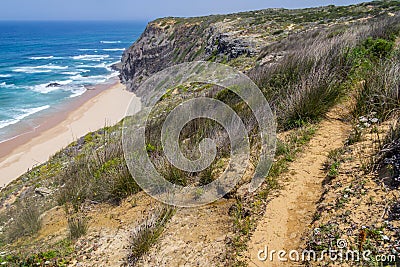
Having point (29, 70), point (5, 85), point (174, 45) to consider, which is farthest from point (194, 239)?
point (29, 70)

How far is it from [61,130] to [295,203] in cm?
2274

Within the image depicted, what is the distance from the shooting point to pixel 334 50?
7020 mm

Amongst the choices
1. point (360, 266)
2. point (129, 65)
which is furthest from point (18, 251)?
point (129, 65)

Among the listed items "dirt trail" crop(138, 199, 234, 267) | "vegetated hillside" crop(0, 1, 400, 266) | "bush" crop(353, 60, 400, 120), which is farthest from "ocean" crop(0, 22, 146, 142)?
"bush" crop(353, 60, 400, 120)

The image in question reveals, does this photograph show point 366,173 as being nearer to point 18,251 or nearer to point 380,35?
point 18,251

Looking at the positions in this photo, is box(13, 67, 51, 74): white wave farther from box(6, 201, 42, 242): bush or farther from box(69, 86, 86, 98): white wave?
box(6, 201, 42, 242): bush

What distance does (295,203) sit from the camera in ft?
11.2

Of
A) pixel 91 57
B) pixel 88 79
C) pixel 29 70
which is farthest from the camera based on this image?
pixel 91 57

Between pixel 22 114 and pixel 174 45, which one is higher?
pixel 174 45

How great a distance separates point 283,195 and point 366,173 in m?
0.91

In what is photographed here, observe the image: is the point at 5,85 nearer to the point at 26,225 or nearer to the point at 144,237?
the point at 26,225

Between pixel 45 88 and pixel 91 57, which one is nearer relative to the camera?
pixel 45 88

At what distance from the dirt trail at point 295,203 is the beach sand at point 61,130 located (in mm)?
9375

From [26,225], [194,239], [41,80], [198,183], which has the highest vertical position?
[198,183]
